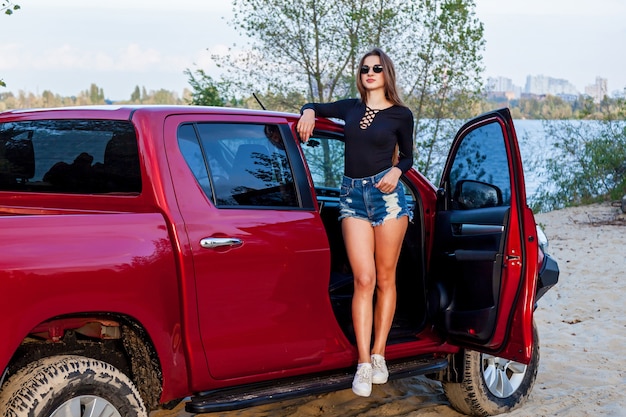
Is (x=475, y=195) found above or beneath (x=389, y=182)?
beneath

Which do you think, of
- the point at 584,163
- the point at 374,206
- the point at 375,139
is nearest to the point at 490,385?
the point at 374,206

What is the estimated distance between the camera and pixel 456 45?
15570 millimetres

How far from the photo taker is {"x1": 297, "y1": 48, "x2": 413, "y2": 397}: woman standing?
4.01m

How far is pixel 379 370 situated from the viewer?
157 inches

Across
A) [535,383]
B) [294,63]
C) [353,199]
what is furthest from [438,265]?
[294,63]

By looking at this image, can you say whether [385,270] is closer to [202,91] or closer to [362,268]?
[362,268]

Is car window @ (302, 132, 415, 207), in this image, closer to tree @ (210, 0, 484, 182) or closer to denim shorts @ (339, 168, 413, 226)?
denim shorts @ (339, 168, 413, 226)

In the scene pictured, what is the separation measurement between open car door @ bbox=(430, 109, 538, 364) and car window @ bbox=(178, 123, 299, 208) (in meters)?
1.04

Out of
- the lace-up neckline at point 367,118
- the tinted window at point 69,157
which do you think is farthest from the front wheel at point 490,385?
the tinted window at point 69,157

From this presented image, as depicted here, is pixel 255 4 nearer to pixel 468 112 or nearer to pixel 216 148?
pixel 468 112

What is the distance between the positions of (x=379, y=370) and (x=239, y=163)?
1.27m

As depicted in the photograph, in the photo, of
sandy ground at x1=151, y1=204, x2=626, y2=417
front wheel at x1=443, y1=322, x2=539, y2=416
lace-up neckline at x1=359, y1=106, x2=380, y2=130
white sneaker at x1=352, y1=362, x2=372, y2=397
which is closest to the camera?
white sneaker at x1=352, y1=362, x2=372, y2=397

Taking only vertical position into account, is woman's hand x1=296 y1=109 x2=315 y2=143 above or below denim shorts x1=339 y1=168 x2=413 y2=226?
above

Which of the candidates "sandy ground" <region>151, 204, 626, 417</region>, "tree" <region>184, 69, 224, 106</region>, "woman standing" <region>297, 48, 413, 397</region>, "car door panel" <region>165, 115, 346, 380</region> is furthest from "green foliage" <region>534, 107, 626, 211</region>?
"car door panel" <region>165, 115, 346, 380</region>
